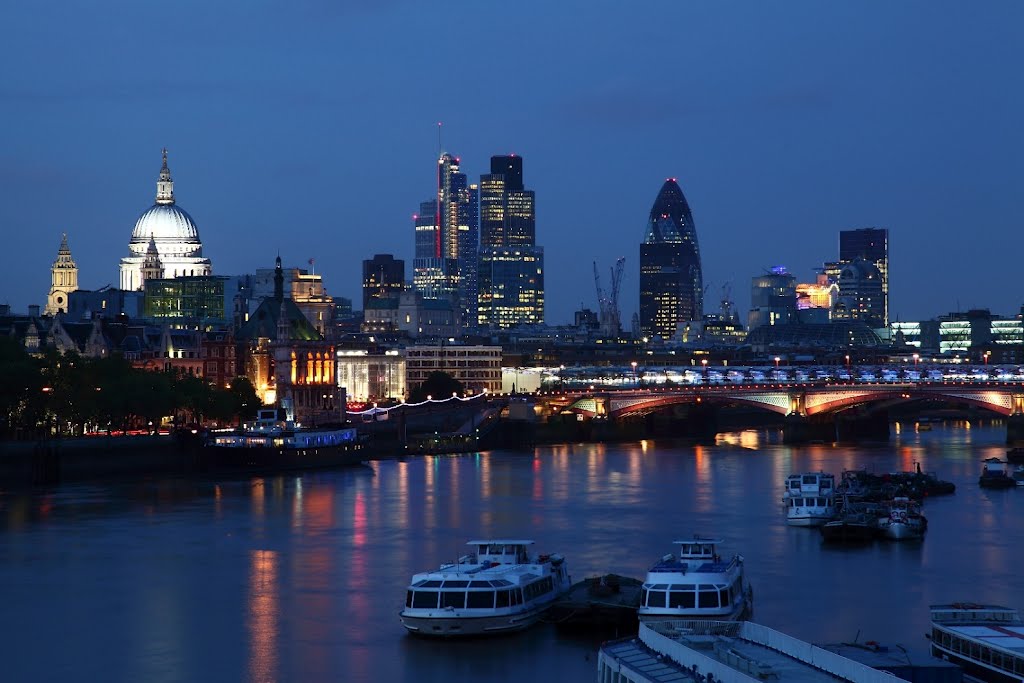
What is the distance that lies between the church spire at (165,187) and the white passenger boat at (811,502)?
13162 centimetres

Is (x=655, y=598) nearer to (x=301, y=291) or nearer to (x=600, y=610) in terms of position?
(x=600, y=610)

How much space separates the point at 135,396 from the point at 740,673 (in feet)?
205

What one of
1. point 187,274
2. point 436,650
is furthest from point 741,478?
point 187,274

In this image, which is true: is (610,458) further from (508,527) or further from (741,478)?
(508,527)

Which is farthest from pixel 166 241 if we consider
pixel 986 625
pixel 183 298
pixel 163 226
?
pixel 986 625

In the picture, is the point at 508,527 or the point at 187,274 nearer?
the point at 508,527

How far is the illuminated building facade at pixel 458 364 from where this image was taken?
486 ft

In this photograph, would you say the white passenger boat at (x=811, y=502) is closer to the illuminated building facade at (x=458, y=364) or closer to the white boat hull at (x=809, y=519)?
the white boat hull at (x=809, y=519)

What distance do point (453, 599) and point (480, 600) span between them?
1.73 feet

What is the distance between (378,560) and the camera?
48594mm

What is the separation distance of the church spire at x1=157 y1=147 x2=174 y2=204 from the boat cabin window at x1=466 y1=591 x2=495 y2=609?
151 meters

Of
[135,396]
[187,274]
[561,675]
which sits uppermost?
[187,274]

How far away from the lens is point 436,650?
118 feet

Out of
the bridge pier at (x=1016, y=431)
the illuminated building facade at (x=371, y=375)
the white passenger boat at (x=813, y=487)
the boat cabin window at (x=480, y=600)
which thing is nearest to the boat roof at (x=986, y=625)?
the boat cabin window at (x=480, y=600)
